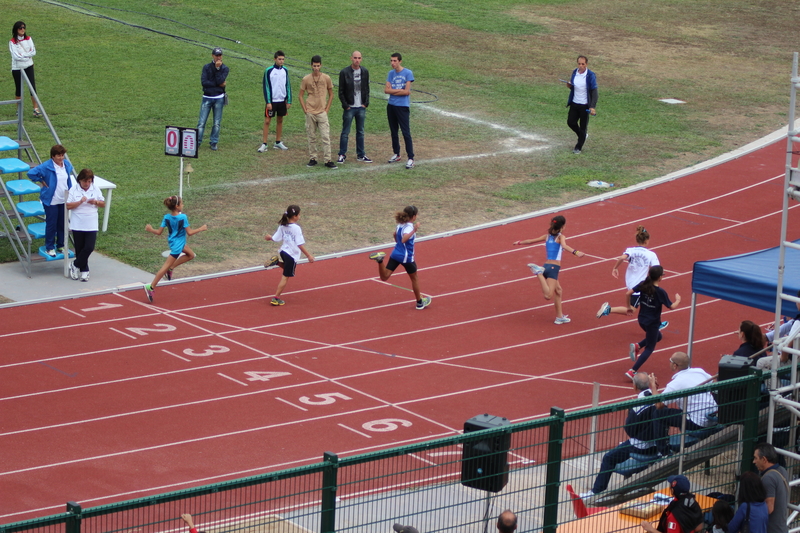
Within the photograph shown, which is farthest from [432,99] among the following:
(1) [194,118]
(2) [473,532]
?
(2) [473,532]

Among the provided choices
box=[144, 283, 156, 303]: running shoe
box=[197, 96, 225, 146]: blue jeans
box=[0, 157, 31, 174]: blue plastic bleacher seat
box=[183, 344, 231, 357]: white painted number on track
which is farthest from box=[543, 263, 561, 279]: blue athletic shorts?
box=[197, 96, 225, 146]: blue jeans

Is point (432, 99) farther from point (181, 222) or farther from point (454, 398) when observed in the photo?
point (454, 398)

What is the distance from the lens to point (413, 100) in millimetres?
26344

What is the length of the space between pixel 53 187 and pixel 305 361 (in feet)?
16.8

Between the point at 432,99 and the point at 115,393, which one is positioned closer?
the point at 115,393

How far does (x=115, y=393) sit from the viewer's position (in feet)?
39.3

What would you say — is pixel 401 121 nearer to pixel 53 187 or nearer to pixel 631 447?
pixel 53 187

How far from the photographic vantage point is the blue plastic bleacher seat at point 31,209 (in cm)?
1598

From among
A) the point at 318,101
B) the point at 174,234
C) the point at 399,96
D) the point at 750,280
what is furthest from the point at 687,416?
the point at 318,101

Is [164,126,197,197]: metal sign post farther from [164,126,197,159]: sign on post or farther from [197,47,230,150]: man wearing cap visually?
[197,47,230,150]: man wearing cap

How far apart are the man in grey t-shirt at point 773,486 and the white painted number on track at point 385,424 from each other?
13.6 ft

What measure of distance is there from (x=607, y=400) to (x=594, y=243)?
5.72 metres

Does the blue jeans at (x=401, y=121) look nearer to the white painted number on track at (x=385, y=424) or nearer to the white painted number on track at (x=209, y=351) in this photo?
the white painted number on track at (x=209, y=351)

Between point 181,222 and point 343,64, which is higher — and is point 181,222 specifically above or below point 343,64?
below
